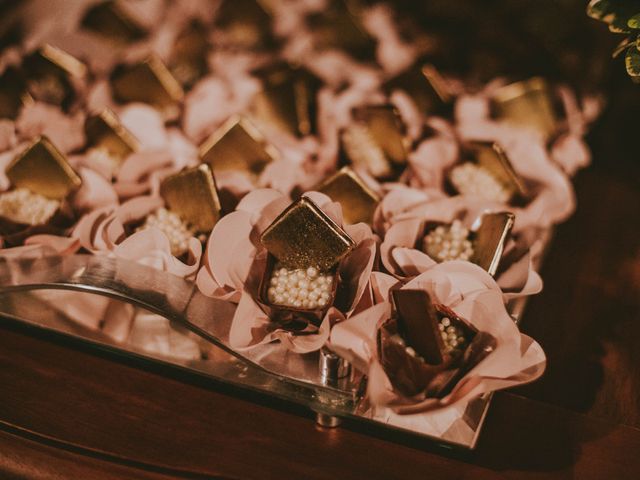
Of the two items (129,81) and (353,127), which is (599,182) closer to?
(353,127)

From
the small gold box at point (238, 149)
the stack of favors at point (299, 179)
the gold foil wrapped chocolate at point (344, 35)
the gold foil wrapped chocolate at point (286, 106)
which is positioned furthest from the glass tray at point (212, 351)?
the gold foil wrapped chocolate at point (344, 35)

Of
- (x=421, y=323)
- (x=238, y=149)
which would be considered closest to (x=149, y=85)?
(x=238, y=149)

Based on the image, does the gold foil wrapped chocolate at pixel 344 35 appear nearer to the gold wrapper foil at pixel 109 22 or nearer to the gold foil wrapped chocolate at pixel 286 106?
the gold foil wrapped chocolate at pixel 286 106

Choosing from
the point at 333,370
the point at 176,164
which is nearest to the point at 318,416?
the point at 333,370

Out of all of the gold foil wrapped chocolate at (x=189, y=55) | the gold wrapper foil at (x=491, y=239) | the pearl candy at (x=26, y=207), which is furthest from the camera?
the gold foil wrapped chocolate at (x=189, y=55)

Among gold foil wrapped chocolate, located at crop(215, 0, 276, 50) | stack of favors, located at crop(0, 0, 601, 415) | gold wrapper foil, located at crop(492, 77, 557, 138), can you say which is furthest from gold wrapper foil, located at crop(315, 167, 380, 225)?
gold foil wrapped chocolate, located at crop(215, 0, 276, 50)

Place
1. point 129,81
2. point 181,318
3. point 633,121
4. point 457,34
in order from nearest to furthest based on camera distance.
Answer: point 181,318
point 129,81
point 633,121
point 457,34
